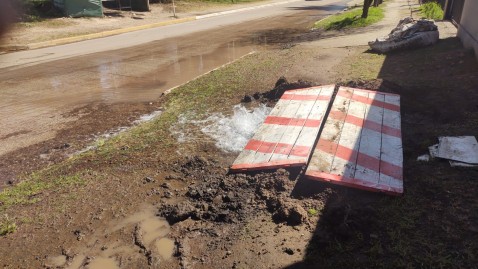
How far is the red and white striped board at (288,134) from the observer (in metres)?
4.98

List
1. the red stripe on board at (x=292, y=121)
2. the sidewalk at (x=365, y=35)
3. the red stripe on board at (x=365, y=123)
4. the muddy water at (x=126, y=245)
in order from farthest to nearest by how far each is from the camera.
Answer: the sidewalk at (x=365, y=35) < the red stripe on board at (x=292, y=121) < the red stripe on board at (x=365, y=123) < the muddy water at (x=126, y=245)

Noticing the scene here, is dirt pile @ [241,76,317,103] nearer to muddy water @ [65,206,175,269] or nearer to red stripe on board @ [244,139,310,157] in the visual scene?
red stripe on board @ [244,139,310,157]

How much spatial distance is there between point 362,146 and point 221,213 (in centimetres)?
237

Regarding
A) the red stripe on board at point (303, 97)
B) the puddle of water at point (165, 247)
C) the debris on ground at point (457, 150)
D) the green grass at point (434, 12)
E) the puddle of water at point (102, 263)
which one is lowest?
the puddle of water at point (102, 263)

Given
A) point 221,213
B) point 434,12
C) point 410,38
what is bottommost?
point 221,213

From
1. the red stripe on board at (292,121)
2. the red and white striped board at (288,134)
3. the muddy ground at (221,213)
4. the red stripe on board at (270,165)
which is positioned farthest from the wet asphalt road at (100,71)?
the red stripe on board at (270,165)

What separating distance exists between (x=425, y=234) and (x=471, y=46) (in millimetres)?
8234

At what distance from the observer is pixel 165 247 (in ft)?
12.4

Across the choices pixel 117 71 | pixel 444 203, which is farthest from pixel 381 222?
pixel 117 71

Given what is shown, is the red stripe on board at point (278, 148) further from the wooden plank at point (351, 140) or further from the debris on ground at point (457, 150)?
the debris on ground at point (457, 150)

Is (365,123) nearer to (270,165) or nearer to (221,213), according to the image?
(270,165)

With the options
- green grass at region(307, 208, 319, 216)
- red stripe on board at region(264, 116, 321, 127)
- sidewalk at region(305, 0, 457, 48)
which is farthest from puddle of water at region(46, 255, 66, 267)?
sidewalk at region(305, 0, 457, 48)

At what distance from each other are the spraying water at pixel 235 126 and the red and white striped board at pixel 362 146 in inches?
54.6

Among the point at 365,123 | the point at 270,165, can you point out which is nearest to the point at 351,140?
the point at 365,123
